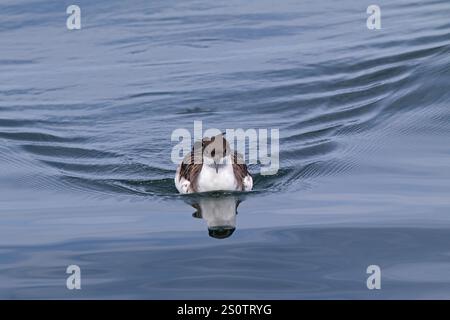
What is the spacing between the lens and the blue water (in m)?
11.6

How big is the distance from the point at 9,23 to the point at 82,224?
35.6 ft

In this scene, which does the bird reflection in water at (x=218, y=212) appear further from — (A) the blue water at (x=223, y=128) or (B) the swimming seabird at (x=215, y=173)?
(B) the swimming seabird at (x=215, y=173)

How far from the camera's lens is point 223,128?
17891mm

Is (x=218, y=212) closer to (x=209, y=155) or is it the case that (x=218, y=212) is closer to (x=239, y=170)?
(x=209, y=155)

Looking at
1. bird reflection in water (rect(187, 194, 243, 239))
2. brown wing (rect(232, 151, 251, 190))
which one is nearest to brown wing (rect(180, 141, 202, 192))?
bird reflection in water (rect(187, 194, 243, 239))

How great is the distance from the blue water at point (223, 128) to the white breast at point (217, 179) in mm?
145

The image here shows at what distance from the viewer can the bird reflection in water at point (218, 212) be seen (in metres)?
12.9

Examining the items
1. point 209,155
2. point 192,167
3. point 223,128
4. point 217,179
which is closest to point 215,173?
point 217,179

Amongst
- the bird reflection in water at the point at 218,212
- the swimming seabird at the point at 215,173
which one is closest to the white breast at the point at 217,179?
the swimming seabird at the point at 215,173

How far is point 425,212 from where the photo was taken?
13.2 m

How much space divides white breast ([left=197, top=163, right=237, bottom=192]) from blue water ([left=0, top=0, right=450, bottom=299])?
0.48 feet

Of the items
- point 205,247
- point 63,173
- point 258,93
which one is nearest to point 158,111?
point 258,93

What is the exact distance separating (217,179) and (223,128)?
372 cm

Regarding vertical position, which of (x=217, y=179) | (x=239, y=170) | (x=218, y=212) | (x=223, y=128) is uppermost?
(x=223, y=128)
